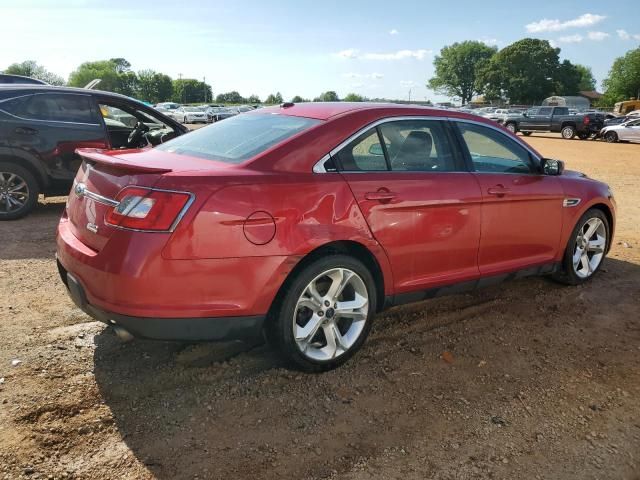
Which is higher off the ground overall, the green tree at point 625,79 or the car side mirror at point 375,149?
the green tree at point 625,79

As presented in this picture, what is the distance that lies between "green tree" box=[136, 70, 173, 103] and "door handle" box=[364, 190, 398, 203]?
12554cm

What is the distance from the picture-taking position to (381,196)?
328 cm

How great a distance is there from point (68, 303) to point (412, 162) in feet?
9.26

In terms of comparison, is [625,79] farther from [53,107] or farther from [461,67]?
[53,107]

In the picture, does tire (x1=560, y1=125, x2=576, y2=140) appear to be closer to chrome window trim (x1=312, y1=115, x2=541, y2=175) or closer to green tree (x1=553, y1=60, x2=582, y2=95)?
chrome window trim (x1=312, y1=115, x2=541, y2=175)

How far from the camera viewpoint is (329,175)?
3.11 metres

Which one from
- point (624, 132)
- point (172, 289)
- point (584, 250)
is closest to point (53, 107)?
point (172, 289)

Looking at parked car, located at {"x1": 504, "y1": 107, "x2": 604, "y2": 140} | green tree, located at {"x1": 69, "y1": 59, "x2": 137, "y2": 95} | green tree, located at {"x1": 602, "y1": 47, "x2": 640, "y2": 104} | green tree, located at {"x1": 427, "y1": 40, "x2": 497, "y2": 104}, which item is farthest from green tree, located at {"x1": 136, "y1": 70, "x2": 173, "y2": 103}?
parked car, located at {"x1": 504, "y1": 107, "x2": 604, "y2": 140}

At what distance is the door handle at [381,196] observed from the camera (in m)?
3.23

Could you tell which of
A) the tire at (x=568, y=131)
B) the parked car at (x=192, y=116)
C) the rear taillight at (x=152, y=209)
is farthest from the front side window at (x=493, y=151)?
the parked car at (x=192, y=116)

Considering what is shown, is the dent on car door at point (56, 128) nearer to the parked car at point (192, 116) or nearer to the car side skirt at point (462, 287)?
the car side skirt at point (462, 287)

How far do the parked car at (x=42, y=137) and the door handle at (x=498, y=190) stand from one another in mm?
4762

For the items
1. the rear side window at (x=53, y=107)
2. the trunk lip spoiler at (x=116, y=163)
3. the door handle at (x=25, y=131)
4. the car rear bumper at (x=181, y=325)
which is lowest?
the car rear bumper at (x=181, y=325)

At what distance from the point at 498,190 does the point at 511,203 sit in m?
0.19
